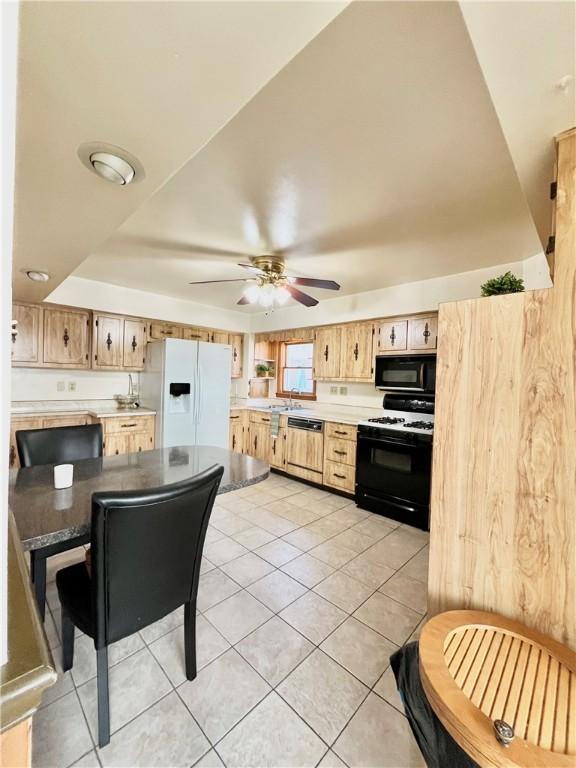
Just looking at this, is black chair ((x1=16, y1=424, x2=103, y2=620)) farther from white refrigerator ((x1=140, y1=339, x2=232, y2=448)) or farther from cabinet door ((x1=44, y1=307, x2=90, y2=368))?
cabinet door ((x1=44, y1=307, x2=90, y2=368))

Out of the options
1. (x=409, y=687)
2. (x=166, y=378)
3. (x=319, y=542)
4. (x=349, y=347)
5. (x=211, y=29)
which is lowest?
(x=319, y=542)

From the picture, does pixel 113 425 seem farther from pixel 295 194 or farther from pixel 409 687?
pixel 409 687

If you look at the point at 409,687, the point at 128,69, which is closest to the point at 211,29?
the point at 128,69

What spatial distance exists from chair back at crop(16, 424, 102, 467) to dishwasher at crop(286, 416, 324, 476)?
2500 millimetres

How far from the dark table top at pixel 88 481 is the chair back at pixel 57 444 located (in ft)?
1.09

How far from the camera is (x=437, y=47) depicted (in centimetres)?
101

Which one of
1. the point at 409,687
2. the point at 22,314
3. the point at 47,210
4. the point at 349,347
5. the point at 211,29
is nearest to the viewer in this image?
the point at 211,29

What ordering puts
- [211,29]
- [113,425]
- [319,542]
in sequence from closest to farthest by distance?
[211,29], [319,542], [113,425]

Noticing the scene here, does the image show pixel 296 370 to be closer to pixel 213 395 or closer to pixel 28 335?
pixel 213 395

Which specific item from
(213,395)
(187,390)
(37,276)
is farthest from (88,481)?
(213,395)

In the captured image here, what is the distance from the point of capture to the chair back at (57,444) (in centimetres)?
204

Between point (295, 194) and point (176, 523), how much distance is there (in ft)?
5.99

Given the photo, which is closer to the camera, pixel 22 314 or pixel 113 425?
pixel 22 314

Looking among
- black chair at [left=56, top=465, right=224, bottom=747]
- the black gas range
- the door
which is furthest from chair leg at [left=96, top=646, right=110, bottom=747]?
the door
